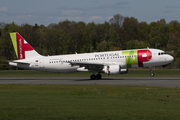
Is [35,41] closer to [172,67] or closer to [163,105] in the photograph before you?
[172,67]

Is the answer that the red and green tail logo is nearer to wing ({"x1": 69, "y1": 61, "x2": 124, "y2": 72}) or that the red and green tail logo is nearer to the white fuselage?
the white fuselage

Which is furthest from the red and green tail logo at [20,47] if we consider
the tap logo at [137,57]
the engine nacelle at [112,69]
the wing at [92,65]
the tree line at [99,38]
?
the tree line at [99,38]

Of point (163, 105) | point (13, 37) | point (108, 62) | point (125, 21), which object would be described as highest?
point (125, 21)

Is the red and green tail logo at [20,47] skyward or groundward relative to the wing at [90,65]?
skyward

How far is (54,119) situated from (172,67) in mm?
72545

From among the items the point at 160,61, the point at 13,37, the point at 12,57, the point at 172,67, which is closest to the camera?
the point at 160,61

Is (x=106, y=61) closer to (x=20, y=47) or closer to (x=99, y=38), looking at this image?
(x=20, y=47)

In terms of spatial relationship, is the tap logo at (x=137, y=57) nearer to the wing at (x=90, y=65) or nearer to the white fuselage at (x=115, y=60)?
the white fuselage at (x=115, y=60)

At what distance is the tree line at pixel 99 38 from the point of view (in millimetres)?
113812

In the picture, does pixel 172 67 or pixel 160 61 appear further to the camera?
pixel 172 67

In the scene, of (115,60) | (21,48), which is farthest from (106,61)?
(21,48)

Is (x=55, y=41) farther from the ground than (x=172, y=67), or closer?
farther from the ground

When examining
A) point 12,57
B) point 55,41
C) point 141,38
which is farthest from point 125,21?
point 12,57

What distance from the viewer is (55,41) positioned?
115 m
